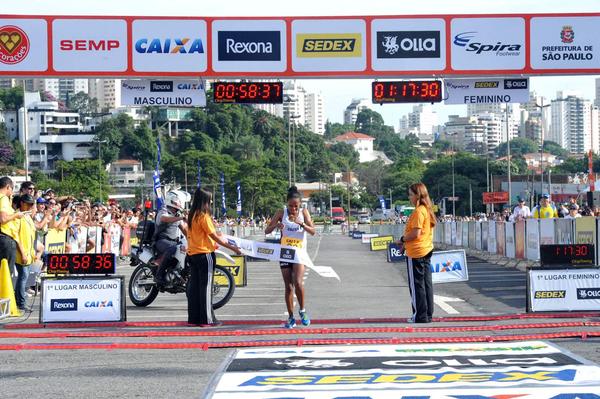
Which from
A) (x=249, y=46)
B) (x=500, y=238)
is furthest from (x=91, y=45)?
(x=500, y=238)

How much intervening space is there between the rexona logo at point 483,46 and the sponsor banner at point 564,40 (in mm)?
403

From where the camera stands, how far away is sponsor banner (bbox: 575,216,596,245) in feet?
73.5

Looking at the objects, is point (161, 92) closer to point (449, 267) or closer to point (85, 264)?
point (449, 267)

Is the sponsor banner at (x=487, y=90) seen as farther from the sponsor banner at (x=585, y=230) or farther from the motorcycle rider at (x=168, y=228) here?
the motorcycle rider at (x=168, y=228)

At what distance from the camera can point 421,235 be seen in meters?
13.7

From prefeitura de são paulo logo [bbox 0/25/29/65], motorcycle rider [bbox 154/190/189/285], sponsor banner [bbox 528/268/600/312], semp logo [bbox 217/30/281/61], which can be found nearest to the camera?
sponsor banner [bbox 528/268/600/312]

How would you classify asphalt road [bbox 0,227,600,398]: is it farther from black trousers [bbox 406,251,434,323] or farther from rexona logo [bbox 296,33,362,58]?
rexona logo [bbox 296,33,362,58]

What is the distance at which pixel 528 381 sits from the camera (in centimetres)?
873

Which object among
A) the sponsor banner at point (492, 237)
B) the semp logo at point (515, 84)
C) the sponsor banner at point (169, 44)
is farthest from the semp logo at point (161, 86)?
the sponsor banner at point (492, 237)

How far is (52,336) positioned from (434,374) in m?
5.35

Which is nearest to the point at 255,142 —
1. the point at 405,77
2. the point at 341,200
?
the point at 341,200

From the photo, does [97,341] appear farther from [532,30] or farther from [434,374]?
[532,30]

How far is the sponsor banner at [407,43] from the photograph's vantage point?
22.1 meters

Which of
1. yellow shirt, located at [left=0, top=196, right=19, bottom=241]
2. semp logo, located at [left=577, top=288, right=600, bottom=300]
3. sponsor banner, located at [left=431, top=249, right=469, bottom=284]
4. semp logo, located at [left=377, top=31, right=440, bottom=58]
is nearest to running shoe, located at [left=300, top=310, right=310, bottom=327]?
semp logo, located at [left=577, top=288, right=600, bottom=300]
